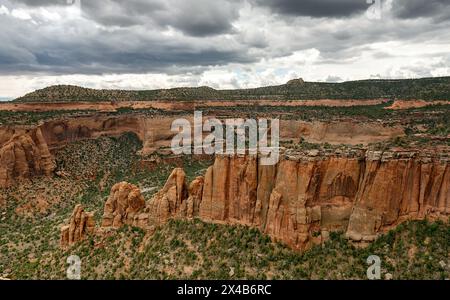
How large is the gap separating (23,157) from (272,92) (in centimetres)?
8316

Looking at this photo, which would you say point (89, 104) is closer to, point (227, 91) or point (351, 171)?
point (227, 91)

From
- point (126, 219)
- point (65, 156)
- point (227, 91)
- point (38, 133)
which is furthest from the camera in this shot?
point (227, 91)

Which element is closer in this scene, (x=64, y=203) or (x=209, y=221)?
(x=209, y=221)

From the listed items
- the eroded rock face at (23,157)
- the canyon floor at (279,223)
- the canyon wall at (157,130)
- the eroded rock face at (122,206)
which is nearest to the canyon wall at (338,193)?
the canyon floor at (279,223)

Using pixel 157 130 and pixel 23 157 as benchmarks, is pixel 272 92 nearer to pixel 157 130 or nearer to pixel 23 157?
pixel 157 130

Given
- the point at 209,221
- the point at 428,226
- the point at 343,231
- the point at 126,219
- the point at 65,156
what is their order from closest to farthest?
the point at 428,226 → the point at 343,231 → the point at 209,221 → the point at 126,219 → the point at 65,156

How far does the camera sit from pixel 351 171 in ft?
110

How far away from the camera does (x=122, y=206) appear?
43.5 m

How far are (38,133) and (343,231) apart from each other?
217 ft

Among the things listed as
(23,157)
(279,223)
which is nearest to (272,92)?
(23,157)

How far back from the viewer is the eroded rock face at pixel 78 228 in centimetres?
4319

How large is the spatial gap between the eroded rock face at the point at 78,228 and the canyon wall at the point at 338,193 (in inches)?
631

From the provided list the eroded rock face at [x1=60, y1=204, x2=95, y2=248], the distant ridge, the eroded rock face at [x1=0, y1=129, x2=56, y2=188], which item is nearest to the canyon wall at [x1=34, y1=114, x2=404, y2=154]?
the eroded rock face at [x1=0, y1=129, x2=56, y2=188]
